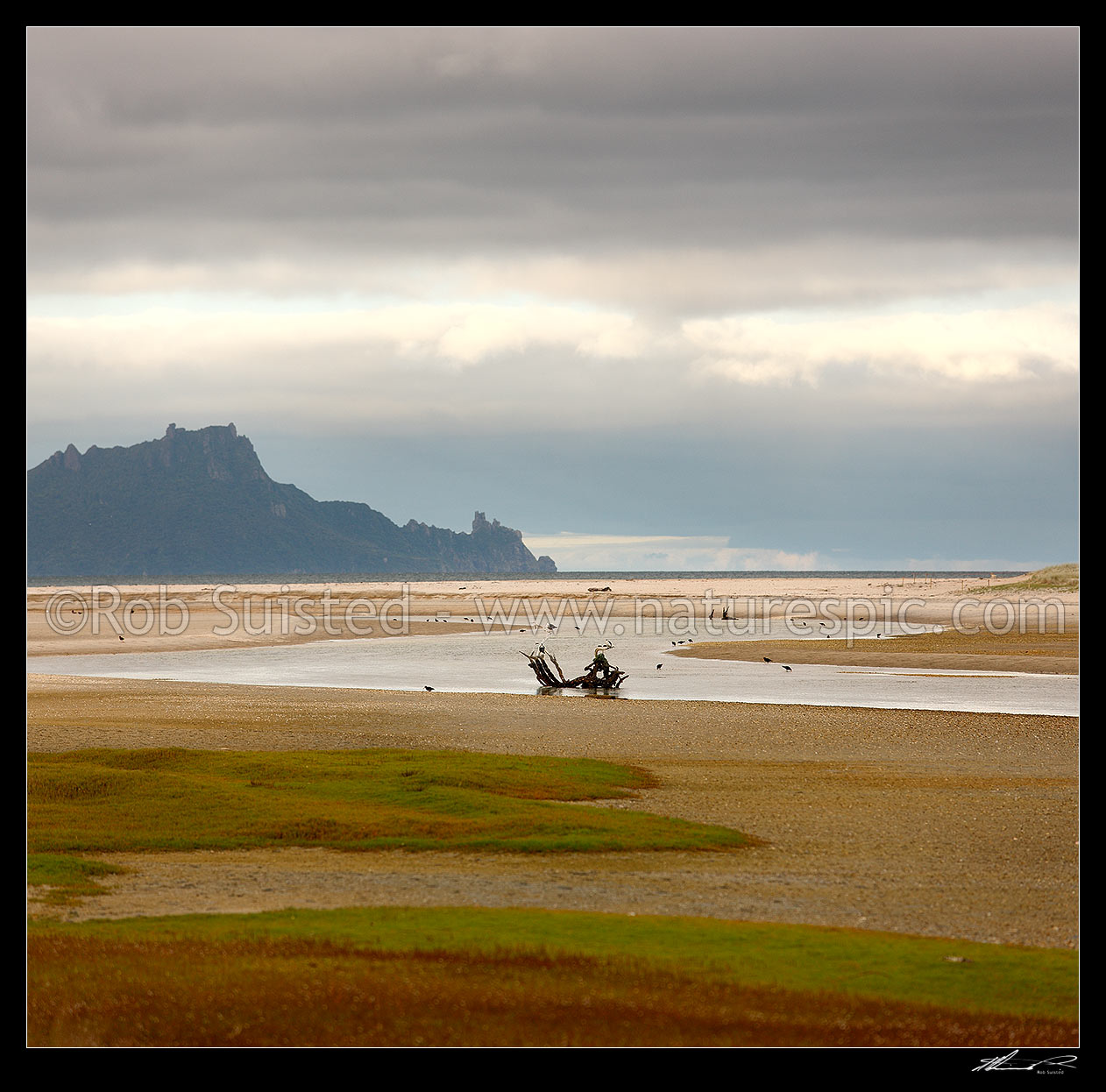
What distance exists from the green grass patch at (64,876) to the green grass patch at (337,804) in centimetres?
92

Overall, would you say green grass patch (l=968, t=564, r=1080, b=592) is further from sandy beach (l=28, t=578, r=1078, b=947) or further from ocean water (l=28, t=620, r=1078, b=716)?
sandy beach (l=28, t=578, r=1078, b=947)

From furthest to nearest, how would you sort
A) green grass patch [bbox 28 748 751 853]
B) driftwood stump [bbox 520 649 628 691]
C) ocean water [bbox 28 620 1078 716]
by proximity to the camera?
driftwood stump [bbox 520 649 628 691] < ocean water [bbox 28 620 1078 716] < green grass patch [bbox 28 748 751 853]

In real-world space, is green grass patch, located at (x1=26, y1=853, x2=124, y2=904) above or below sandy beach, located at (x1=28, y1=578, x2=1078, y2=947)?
above

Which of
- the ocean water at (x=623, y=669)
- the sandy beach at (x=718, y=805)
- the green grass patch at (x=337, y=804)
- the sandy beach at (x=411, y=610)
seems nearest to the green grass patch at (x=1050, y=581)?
the sandy beach at (x=411, y=610)

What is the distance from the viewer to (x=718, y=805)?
757 inches

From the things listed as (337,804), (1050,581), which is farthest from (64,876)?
(1050,581)

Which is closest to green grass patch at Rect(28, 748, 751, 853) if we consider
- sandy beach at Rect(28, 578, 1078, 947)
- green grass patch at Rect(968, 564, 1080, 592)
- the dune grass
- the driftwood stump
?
sandy beach at Rect(28, 578, 1078, 947)

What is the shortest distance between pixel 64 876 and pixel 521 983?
7.18 metres

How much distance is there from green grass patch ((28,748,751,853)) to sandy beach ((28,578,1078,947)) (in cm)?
71

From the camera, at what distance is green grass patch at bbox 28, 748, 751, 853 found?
53.3 ft

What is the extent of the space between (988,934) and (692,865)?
12.9 ft
